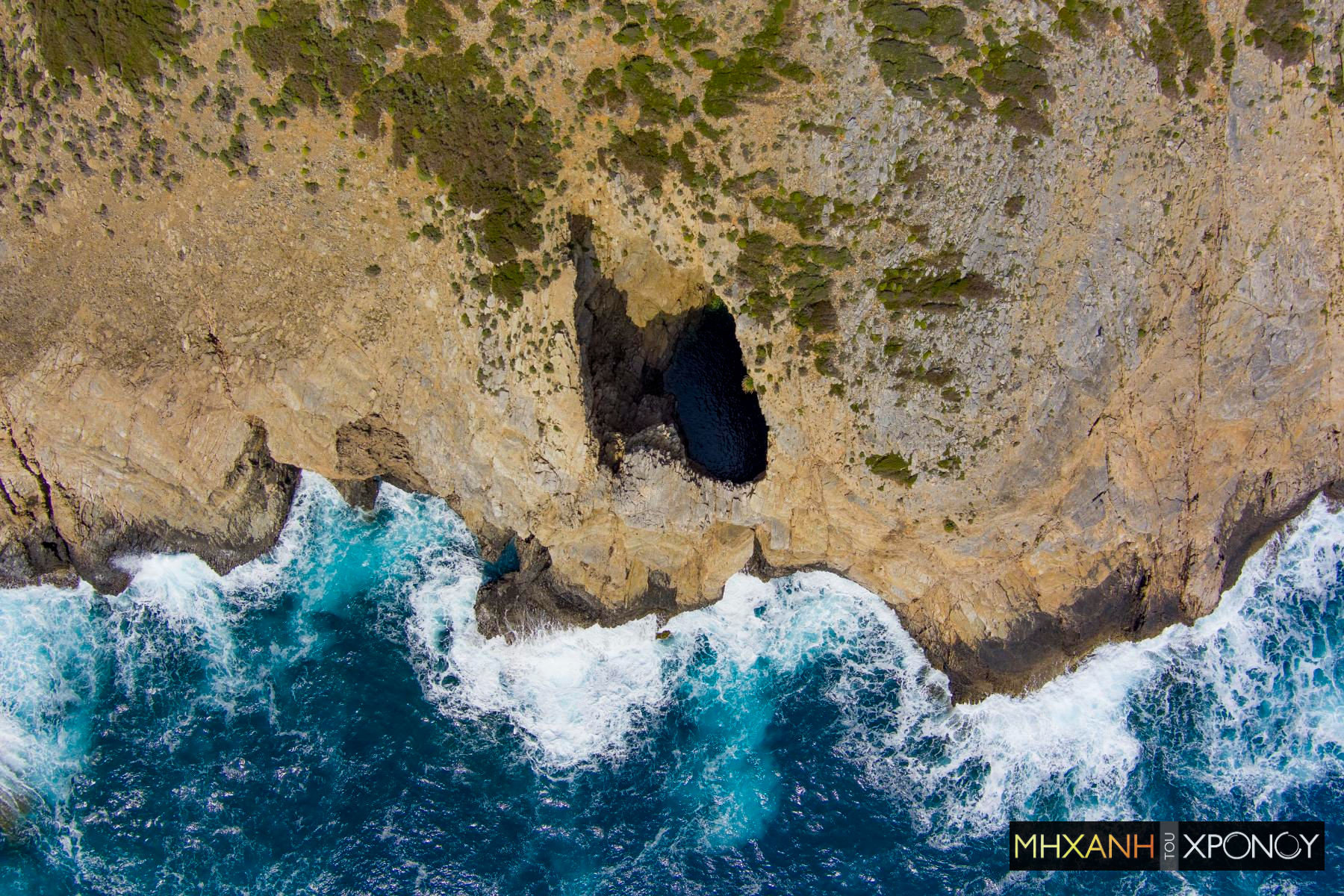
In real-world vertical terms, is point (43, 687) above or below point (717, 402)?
below

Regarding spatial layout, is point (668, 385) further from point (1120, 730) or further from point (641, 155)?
point (1120, 730)

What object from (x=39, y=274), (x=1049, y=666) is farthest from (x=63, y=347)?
(x=1049, y=666)

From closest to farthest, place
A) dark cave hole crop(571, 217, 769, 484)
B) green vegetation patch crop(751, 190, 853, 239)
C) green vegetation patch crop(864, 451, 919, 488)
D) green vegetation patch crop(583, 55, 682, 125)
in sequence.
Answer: green vegetation patch crop(583, 55, 682, 125) < green vegetation patch crop(751, 190, 853, 239) < green vegetation patch crop(864, 451, 919, 488) < dark cave hole crop(571, 217, 769, 484)

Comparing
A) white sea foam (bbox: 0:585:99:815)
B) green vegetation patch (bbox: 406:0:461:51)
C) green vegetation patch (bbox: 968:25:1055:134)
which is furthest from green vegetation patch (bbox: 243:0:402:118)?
white sea foam (bbox: 0:585:99:815)

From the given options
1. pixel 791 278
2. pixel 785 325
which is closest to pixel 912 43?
pixel 791 278

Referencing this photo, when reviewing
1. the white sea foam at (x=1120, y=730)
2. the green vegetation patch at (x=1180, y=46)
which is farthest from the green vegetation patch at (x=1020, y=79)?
the white sea foam at (x=1120, y=730)

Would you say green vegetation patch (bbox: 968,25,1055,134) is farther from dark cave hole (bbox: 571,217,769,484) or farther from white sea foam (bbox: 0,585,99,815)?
white sea foam (bbox: 0,585,99,815)
